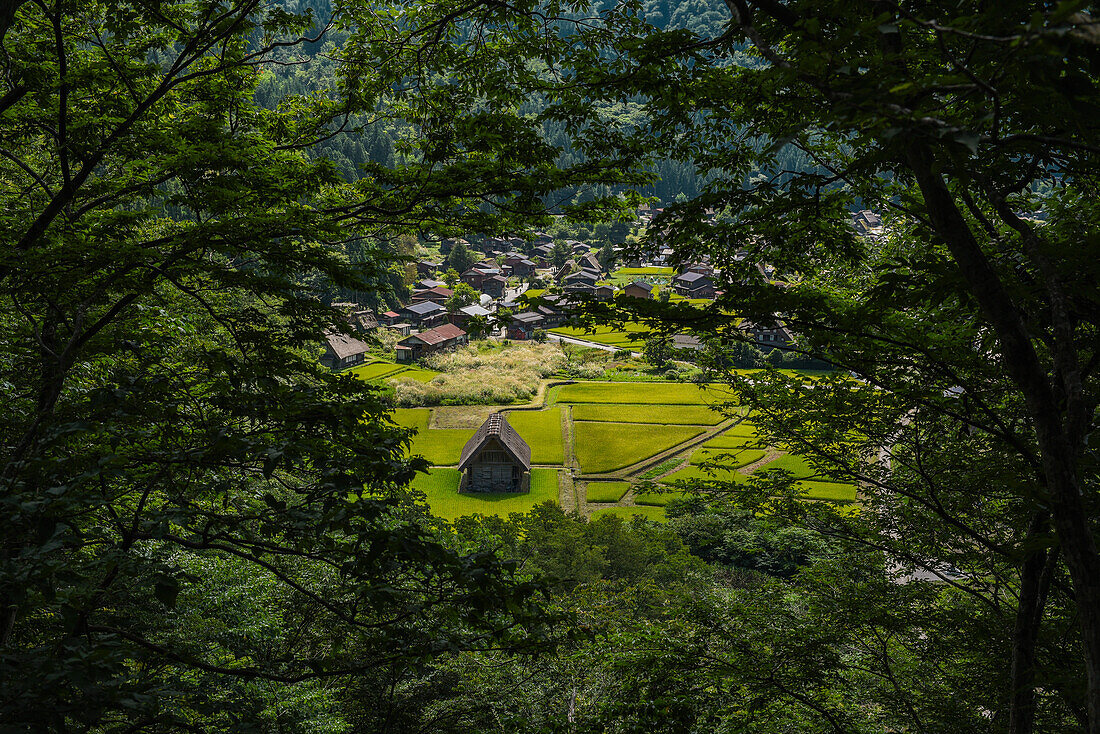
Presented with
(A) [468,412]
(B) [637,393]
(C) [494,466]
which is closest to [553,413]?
(A) [468,412]

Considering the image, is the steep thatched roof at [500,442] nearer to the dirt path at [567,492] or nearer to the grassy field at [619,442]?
the dirt path at [567,492]

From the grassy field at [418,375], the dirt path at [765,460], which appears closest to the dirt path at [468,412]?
the grassy field at [418,375]

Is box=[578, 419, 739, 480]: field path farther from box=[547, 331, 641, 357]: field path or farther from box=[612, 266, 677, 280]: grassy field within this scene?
box=[612, 266, 677, 280]: grassy field

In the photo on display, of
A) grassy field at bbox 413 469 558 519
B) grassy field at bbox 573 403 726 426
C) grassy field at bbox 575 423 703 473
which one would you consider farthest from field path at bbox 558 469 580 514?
grassy field at bbox 573 403 726 426

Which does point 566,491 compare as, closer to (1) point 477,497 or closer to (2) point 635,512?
(2) point 635,512

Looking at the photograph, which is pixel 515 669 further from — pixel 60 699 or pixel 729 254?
pixel 60 699
